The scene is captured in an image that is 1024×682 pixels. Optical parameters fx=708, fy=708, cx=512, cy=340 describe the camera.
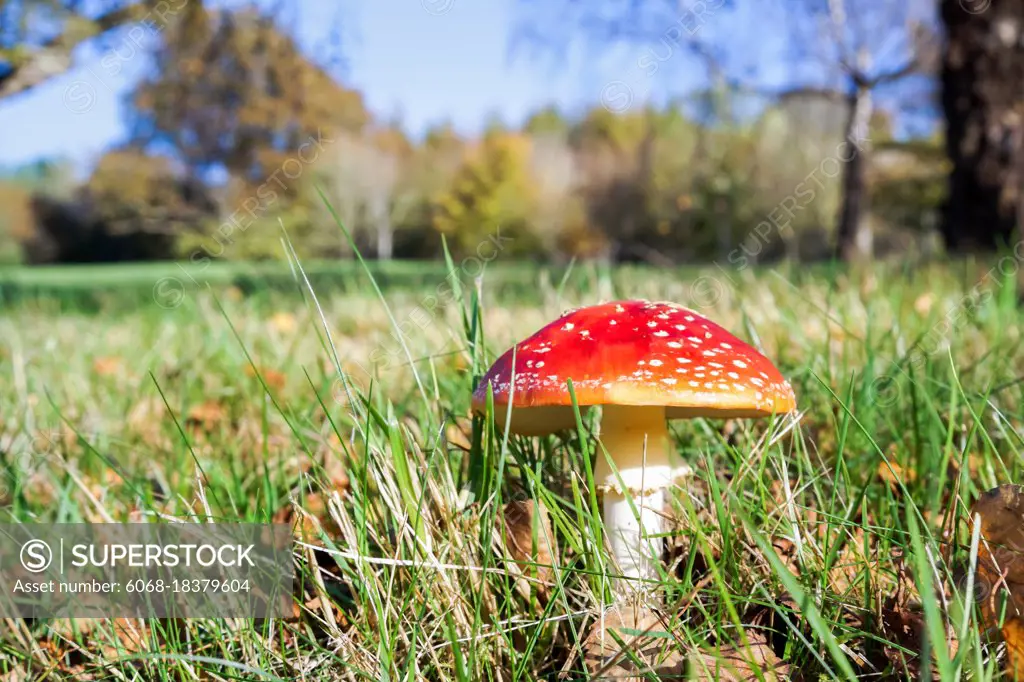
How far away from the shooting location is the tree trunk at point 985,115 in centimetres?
520

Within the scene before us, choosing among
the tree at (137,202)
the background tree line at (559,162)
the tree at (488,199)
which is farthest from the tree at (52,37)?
the tree at (488,199)

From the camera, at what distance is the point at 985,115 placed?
540 centimetres

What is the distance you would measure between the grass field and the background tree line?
0.55 m

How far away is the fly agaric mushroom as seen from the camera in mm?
1073

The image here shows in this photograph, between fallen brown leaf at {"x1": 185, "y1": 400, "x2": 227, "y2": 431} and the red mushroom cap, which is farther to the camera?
fallen brown leaf at {"x1": 185, "y1": 400, "x2": 227, "y2": 431}

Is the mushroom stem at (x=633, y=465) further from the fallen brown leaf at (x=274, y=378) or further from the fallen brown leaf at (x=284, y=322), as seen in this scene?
the fallen brown leaf at (x=284, y=322)

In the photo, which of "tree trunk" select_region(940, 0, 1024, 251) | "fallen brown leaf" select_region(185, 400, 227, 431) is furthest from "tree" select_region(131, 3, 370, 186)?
"fallen brown leaf" select_region(185, 400, 227, 431)

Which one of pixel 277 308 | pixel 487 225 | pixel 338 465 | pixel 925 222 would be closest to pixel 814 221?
pixel 925 222

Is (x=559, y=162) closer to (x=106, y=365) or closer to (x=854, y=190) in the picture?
(x=854, y=190)

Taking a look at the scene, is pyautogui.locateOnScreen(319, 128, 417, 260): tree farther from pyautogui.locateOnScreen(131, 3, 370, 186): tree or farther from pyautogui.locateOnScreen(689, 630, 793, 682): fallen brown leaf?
pyautogui.locateOnScreen(689, 630, 793, 682): fallen brown leaf

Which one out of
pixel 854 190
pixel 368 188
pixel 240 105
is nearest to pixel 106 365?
pixel 854 190

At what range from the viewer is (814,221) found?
28750 mm

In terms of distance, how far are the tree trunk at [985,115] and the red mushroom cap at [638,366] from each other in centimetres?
510

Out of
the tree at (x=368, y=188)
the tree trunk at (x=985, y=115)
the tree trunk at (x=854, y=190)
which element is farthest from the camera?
the tree at (x=368, y=188)
